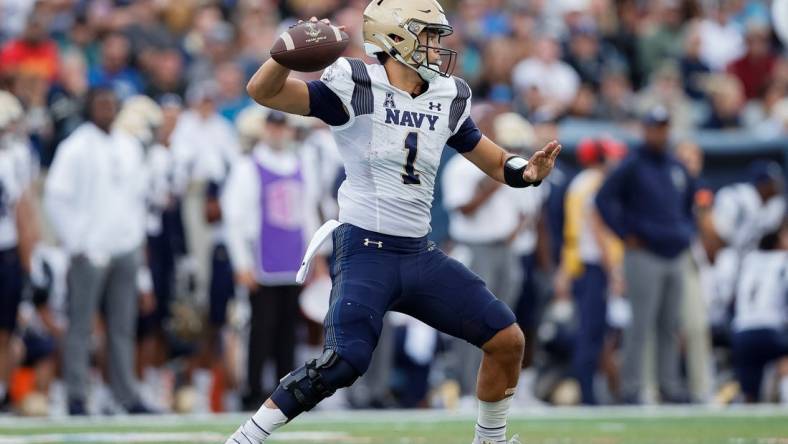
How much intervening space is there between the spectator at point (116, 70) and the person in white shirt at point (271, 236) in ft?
8.45

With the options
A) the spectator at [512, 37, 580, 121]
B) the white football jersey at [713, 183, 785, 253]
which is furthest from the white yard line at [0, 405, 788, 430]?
the spectator at [512, 37, 580, 121]

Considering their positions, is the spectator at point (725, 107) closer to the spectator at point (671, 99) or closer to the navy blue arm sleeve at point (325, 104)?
the spectator at point (671, 99)

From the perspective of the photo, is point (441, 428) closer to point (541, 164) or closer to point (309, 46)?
point (541, 164)

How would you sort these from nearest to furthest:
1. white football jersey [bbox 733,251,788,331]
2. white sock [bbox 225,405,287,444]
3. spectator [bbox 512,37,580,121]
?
white sock [bbox 225,405,287,444] < white football jersey [bbox 733,251,788,331] < spectator [bbox 512,37,580,121]

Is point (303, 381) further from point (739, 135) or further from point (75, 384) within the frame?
point (739, 135)

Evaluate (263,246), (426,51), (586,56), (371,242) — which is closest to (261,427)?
(371,242)

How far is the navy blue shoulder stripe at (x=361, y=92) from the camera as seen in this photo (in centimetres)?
703

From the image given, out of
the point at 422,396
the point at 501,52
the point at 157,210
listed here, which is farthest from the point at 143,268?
the point at 501,52

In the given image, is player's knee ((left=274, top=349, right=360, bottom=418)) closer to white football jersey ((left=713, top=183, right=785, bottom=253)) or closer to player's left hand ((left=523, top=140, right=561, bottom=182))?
player's left hand ((left=523, top=140, right=561, bottom=182))

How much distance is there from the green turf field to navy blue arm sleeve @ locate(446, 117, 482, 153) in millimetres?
2282

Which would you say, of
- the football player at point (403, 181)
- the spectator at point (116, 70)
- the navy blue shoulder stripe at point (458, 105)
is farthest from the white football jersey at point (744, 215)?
the football player at point (403, 181)

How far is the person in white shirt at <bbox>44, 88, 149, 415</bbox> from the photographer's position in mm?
11734

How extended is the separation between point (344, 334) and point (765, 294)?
7071 mm

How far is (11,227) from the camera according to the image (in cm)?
1172
